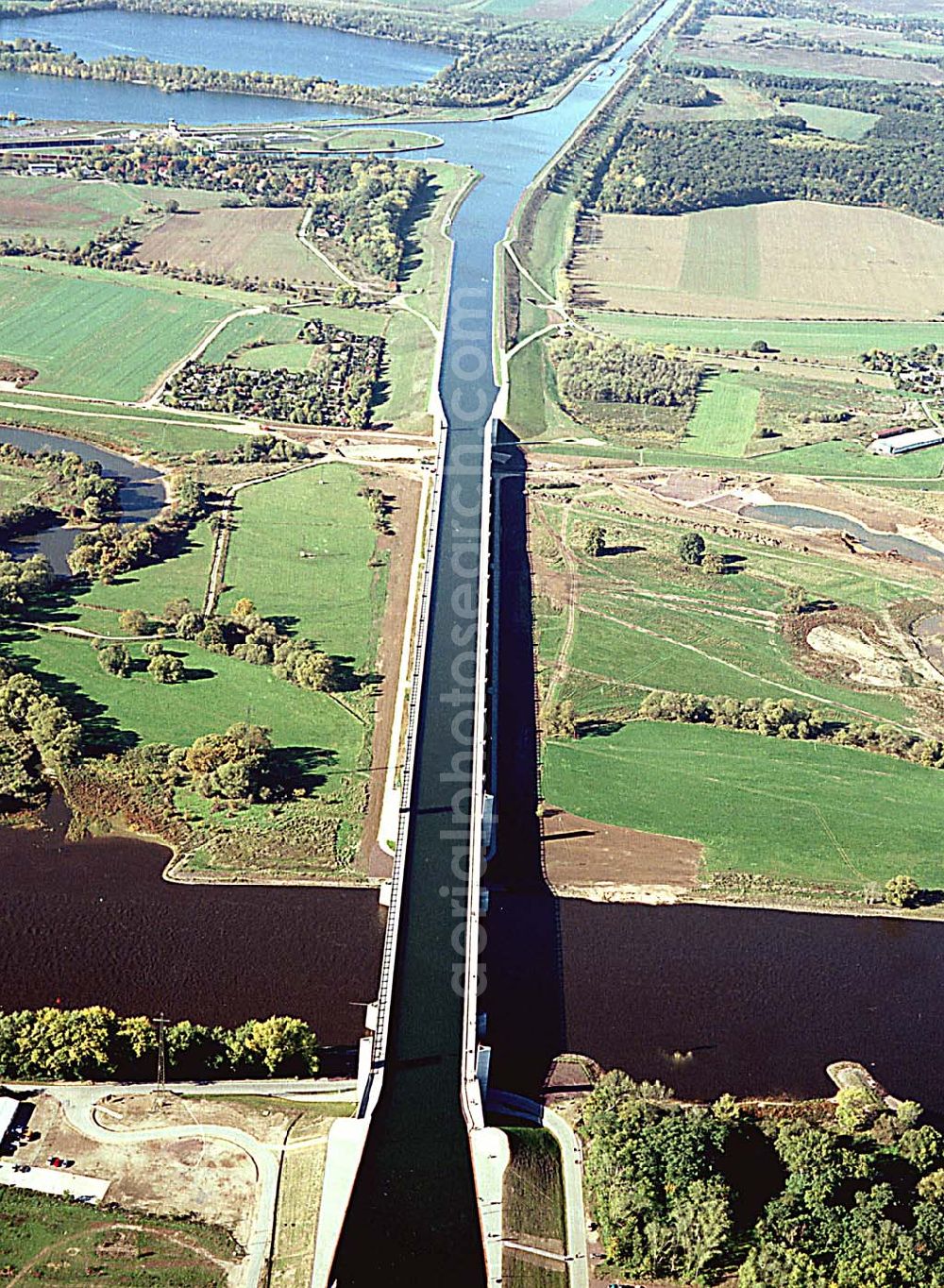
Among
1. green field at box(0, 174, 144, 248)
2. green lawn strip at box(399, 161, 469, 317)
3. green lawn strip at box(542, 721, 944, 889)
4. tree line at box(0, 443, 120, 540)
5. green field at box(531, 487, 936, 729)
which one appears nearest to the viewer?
green lawn strip at box(542, 721, 944, 889)

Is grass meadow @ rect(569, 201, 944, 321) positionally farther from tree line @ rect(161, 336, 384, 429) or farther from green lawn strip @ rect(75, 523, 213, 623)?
green lawn strip @ rect(75, 523, 213, 623)

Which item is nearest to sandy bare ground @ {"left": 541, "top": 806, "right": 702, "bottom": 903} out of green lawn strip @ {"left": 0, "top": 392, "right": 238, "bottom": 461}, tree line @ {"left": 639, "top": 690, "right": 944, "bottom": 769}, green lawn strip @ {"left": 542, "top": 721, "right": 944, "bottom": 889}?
green lawn strip @ {"left": 542, "top": 721, "right": 944, "bottom": 889}

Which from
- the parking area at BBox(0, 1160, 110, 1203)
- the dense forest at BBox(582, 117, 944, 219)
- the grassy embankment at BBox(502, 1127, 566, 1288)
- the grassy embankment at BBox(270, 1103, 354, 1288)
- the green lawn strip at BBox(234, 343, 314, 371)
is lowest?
the grassy embankment at BBox(502, 1127, 566, 1288)

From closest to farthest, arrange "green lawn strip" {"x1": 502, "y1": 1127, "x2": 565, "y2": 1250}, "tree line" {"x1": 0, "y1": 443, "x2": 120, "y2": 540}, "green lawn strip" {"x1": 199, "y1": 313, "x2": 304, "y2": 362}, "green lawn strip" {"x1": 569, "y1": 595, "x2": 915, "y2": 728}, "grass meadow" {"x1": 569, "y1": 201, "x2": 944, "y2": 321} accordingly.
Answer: "green lawn strip" {"x1": 502, "y1": 1127, "x2": 565, "y2": 1250}
"green lawn strip" {"x1": 569, "y1": 595, "x2": 915, "y2": 728}
"tree line" {"x1": 0, "y1": 443, "x2": 120, "y2": 540}
"green lawn strip" {"x1": 199, "y1": 313, "x2": 304, "y2": 362}
"grass meadow" {"x1": 569, "y1": 201, "x2": 944, "y2": 321}

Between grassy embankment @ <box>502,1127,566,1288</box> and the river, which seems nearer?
grassy embankment @ <box>502,1127,566,1288</box>

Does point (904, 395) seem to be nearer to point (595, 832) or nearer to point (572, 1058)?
point (595, 832)

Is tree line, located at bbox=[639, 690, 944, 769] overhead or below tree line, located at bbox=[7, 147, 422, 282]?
below

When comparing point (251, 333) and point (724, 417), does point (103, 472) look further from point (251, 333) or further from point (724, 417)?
point (724, 417)
